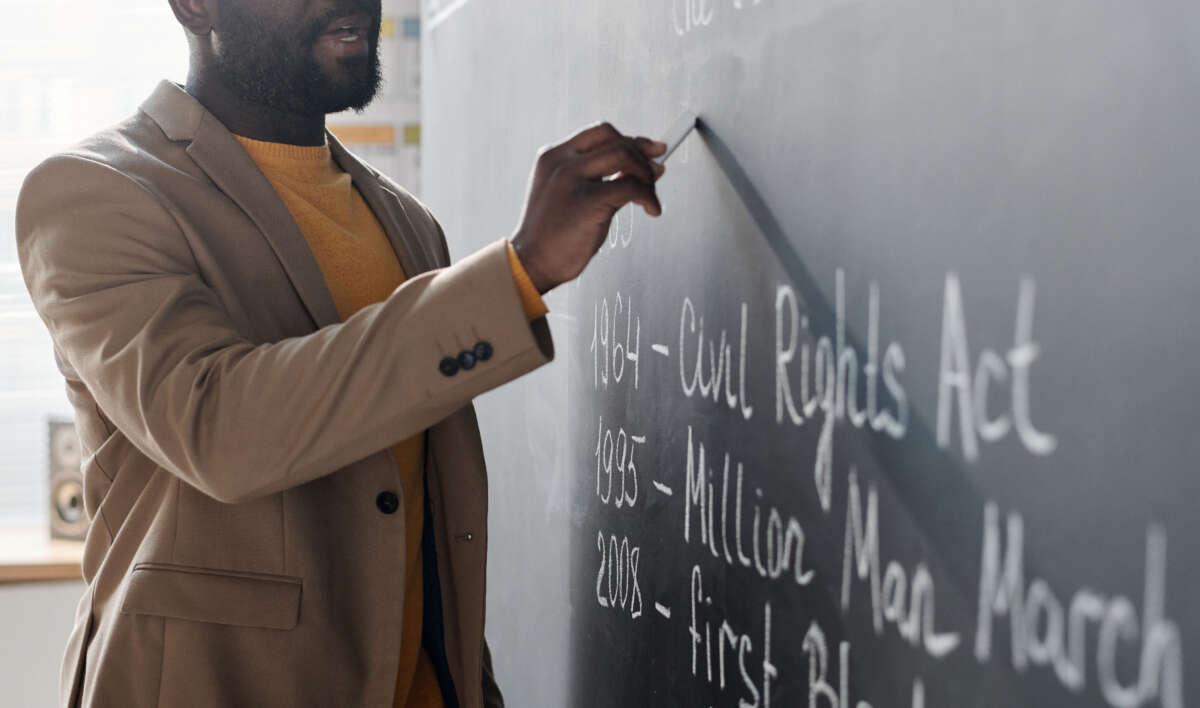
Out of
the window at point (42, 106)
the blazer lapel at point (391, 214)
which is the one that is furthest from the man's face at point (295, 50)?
the window at point (42, 106)

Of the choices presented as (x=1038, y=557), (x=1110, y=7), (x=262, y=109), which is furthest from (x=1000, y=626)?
(x=262, y=109)

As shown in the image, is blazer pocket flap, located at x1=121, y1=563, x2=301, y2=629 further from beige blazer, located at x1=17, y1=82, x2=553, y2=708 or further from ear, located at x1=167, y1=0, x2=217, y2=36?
ear, located at x1=167, y1=0, x2=217, y2=36

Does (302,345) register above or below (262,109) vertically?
below

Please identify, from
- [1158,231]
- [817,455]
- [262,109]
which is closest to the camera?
[1158,231]

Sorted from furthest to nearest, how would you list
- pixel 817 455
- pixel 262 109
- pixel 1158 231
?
pixel 262 109
pixel 817 455
pixel 1158 231

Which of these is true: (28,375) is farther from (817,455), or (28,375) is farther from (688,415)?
Result: (817,455)

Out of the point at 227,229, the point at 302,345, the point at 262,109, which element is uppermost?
the point at 262,109

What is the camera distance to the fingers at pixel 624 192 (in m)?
0.89

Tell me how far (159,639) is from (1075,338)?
→ 87 centimetres

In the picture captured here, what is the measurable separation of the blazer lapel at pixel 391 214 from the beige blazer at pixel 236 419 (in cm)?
18

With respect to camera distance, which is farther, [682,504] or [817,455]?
[682,504]

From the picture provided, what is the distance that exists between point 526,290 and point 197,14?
611 mm

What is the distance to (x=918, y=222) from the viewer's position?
0.69 m

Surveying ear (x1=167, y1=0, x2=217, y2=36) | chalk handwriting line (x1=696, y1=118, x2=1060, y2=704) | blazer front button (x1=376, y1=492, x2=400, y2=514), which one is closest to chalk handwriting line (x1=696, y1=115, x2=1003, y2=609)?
chalk handwriting line (x1=696, y1=118, x2=1060, y2=704)
